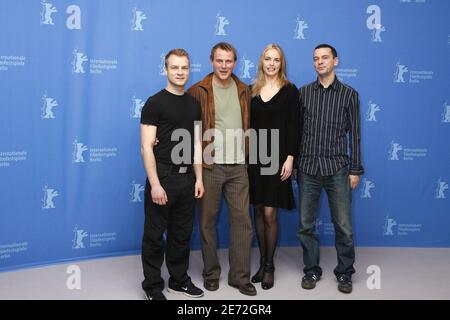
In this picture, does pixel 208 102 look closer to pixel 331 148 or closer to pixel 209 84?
pixel 209 84

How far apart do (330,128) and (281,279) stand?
1.01m

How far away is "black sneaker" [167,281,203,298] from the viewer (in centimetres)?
234

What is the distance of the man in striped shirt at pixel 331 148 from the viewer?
239 centimetres

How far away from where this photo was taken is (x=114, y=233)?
10.1 ft

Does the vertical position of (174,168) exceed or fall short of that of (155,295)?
it exceeds it

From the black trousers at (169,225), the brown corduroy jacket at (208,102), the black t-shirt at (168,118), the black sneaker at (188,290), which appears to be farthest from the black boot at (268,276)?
the black t-shirt at (168,118)

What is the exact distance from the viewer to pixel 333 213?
2.48 m

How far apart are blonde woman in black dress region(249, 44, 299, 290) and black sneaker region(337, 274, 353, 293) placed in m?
0.41

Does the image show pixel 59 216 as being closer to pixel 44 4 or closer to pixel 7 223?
pixel 7 223

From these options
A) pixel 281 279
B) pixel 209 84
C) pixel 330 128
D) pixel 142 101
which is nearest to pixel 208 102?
pixel 209 84

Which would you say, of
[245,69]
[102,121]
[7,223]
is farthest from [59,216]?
[245,69]

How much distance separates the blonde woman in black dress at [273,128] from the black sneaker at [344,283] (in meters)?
0.41

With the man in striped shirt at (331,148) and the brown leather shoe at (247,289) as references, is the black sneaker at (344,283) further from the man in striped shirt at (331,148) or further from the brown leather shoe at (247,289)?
the brown leather shoe at (247,289)

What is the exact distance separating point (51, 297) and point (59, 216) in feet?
2.32
